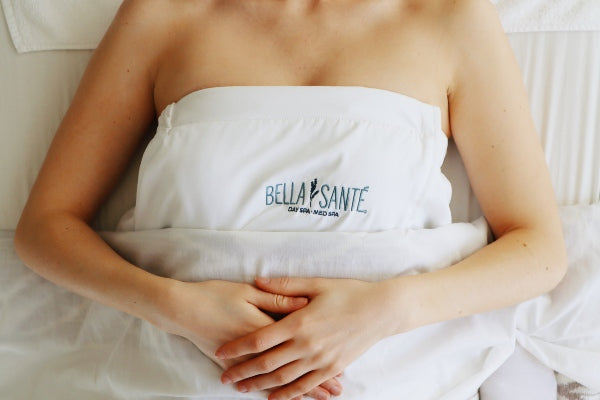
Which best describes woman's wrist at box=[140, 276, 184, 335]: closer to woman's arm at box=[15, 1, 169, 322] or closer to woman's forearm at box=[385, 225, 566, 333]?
woman's arm at box=[15, 1, 169, 322]

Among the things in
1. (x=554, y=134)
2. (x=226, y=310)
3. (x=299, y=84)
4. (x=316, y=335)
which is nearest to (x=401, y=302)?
(x=316, y=335)

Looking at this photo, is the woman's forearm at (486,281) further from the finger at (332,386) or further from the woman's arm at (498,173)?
the finger at (332,386)

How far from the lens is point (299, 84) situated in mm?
1059

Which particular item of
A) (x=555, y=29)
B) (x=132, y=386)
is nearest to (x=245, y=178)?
(x=132, y=386)

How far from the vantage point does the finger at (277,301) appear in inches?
35.9

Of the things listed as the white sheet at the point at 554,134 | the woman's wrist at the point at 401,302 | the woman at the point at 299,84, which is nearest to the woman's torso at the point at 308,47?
the woman at the point at 299,84

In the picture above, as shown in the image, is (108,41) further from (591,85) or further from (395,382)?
(591,85)

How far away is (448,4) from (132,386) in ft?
2.54

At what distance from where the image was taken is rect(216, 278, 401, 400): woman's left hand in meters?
0.89

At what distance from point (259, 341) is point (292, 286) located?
9 centimetres

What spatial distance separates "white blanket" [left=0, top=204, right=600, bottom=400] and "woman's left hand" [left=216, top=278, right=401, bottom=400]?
0.03m

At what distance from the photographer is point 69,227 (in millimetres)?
1045

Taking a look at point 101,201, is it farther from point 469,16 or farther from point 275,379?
point 469,16

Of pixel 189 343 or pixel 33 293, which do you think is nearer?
pixel 189 343
